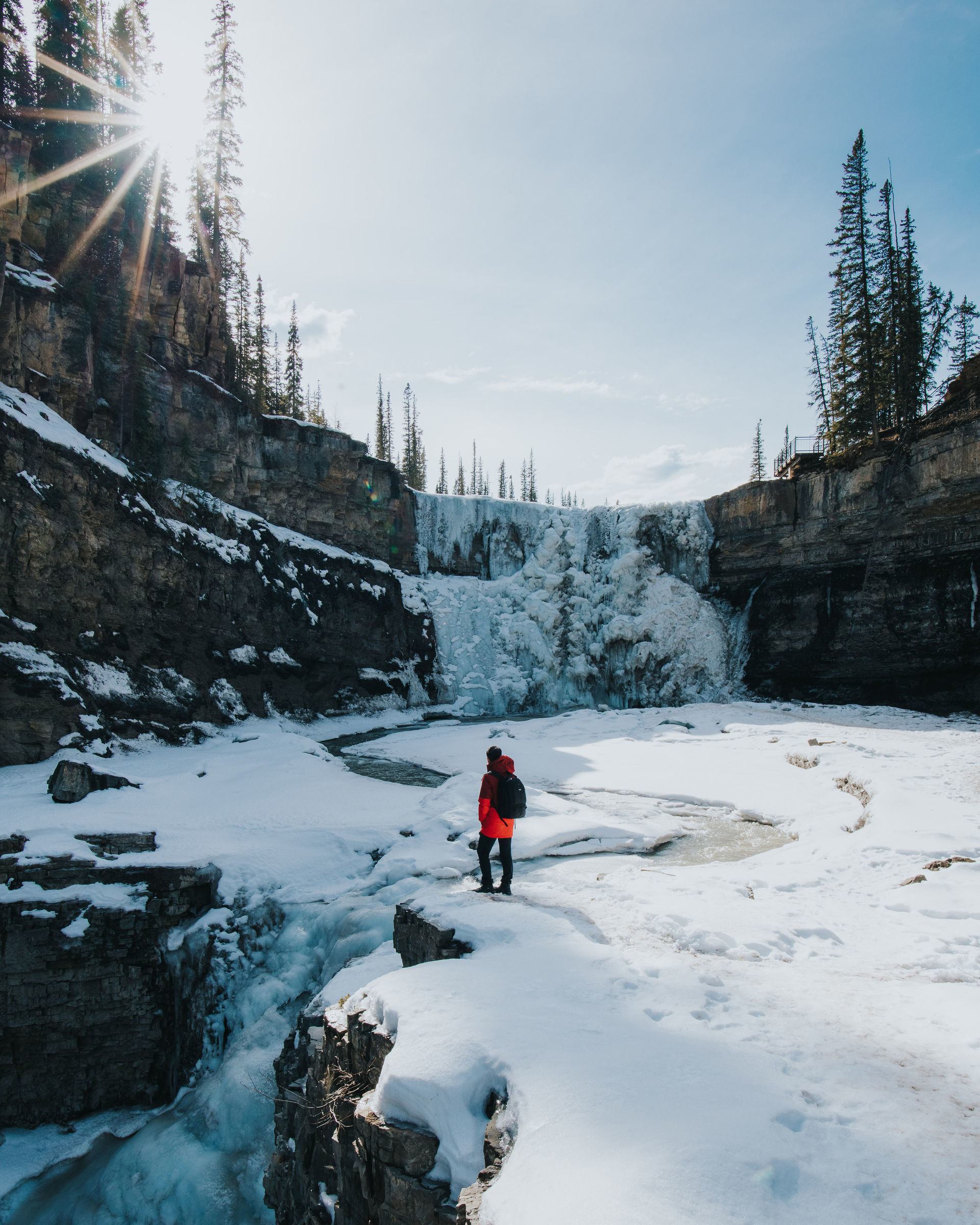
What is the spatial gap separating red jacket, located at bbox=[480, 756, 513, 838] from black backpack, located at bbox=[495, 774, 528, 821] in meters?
0.03

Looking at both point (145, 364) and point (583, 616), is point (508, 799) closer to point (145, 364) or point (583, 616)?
point (145, 364)

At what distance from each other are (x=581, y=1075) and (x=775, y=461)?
57316mm

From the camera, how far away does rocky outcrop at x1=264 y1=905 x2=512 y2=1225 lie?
355cm

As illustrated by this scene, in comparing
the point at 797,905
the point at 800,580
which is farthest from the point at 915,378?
the point at 797,905

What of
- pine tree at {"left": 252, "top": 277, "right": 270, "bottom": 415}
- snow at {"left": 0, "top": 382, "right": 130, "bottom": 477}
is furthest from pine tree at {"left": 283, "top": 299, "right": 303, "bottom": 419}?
snow at {"left": 0, "top": 382, "right": 130, "bottom": 477}

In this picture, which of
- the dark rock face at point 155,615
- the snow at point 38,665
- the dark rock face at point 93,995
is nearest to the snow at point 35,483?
the dark rock face at point 155,615

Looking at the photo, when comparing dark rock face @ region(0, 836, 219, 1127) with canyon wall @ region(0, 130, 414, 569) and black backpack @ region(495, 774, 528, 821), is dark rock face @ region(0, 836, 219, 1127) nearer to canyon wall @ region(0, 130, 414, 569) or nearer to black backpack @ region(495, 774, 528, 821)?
black backpack @ region(495, 774, 528, 821)

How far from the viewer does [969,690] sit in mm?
22031

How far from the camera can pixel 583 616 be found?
30.2 metres

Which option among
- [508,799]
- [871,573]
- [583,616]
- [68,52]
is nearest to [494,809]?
[508,799]

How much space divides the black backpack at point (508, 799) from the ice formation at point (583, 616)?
2136 cm

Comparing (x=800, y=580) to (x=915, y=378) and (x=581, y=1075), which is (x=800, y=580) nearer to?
(x=915, y=378)

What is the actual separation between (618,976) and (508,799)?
7.85 feet

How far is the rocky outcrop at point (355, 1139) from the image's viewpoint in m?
3.55
